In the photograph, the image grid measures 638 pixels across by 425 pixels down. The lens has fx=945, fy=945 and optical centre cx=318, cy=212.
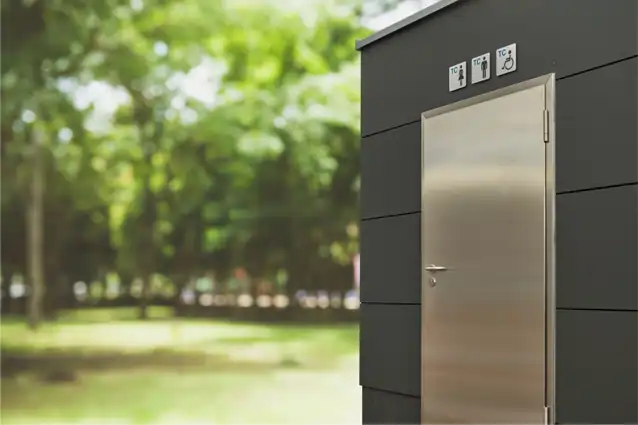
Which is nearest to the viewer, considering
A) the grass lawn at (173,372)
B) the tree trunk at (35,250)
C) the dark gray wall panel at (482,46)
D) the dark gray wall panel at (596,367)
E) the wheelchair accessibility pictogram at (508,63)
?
the dark gray wall panel at (596,367)

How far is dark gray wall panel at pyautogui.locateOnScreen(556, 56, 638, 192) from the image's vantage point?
9.77ft

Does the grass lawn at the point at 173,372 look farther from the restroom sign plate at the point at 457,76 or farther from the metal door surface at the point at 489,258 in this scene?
the restroom sign plate at the point at 457,76

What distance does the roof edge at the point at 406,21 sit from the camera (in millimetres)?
3988

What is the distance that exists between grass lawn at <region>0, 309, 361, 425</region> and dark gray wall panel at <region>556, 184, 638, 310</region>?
7869 millimetres

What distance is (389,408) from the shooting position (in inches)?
174

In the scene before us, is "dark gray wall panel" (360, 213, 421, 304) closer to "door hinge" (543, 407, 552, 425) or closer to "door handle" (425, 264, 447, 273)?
"door handle" (425, 264, 447, 273)

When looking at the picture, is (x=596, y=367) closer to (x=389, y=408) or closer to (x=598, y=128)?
(x=598, y=128)

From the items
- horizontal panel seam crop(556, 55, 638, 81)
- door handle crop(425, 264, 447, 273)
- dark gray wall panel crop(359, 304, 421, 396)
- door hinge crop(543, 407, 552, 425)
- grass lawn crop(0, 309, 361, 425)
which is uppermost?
horizontal panel seam crop(556, 55, 638, 81)

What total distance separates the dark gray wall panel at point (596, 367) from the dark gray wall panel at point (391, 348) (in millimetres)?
1005

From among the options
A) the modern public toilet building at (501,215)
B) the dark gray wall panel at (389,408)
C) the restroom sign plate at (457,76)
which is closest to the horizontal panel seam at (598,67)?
the modern public toilet building at (501,215)

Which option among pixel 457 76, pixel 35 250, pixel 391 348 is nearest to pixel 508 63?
pixel 457 76

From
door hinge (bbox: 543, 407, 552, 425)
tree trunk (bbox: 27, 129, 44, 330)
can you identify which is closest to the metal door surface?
door hinge (bbox: 543, 407, 552, 425)

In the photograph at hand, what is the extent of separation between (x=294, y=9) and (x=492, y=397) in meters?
9.53

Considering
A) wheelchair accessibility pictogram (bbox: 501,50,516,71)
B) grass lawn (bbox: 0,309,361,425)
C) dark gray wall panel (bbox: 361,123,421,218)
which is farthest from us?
grass lawn (bbox: 0,309,361,425)
